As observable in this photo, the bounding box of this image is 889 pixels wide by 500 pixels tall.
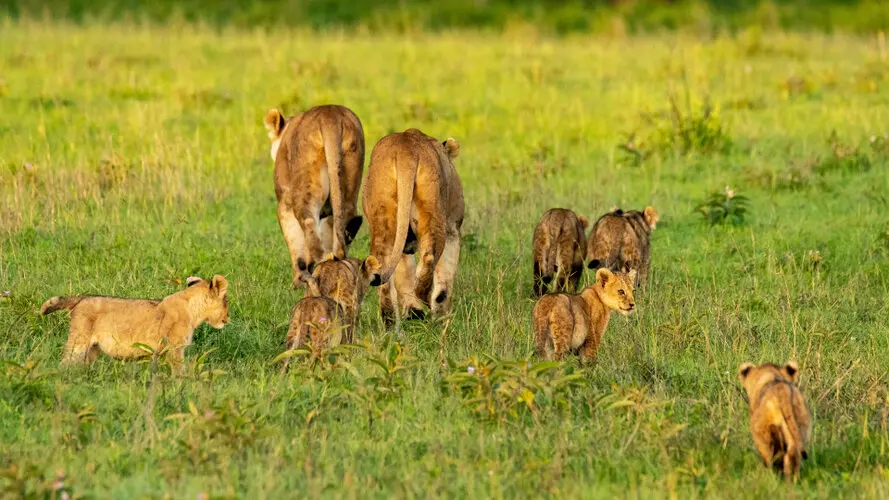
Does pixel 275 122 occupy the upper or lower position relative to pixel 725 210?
upper

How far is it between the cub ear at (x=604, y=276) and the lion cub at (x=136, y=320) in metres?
2.16

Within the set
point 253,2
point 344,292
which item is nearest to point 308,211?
point 344,292

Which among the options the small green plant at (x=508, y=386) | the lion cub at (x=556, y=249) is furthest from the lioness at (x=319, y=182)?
the small green plant at (x=508, y=386)

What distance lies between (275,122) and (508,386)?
406 cm

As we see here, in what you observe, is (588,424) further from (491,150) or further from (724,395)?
(491,150)

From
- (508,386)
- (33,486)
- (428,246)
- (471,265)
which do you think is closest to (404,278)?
(428,246)

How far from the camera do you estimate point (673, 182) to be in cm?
1385

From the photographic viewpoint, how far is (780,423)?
6.14 m

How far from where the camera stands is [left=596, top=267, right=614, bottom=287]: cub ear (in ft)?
27.4

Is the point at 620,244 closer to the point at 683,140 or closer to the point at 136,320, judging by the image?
the point at 136,320

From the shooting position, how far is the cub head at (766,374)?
6375 mm

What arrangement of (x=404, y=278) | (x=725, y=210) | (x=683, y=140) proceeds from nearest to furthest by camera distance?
(x=404, y=278) < (x=725, y=210) < (x=683, y=140)

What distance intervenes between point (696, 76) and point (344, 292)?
11.4 metres

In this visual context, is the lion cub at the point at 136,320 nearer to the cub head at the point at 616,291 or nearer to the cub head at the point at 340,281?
the cub head at the point at 340,281
